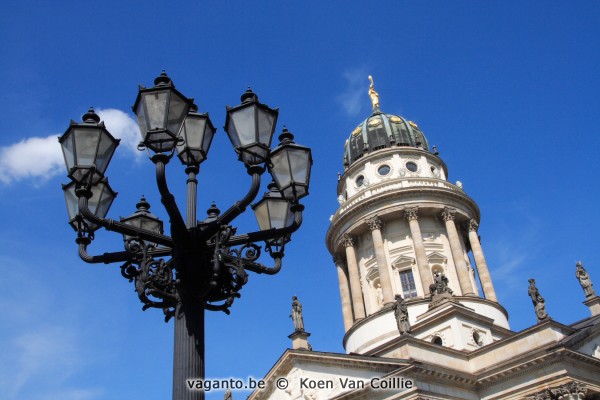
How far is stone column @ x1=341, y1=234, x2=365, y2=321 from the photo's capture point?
1531 inches

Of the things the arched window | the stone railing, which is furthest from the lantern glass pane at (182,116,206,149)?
the stone railing

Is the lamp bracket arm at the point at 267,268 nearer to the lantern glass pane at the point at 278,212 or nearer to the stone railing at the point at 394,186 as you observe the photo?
the lantern glass pane at the point at 278,212

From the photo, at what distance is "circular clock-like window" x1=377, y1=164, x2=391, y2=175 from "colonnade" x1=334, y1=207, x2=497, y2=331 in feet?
14.6

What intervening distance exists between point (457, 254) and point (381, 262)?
487cm

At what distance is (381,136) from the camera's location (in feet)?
147

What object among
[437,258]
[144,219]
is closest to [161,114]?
[144,219]

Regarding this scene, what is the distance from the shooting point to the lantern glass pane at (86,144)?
21.3 ft

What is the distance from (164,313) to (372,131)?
39.5 meters

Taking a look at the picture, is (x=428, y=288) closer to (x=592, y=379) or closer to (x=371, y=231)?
(x=371, y=231)

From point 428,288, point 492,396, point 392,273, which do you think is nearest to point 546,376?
point 492,396

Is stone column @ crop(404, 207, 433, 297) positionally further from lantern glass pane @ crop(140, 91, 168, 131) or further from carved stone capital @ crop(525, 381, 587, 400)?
lantern glass pane @ crop(140, 91, 168, 131)

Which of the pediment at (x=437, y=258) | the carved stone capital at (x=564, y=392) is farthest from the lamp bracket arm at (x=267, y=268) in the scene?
the pediment at (x=437, y=258)

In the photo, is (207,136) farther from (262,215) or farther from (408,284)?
(408,284)

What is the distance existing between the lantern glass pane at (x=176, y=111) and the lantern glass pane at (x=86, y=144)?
2.78ft
